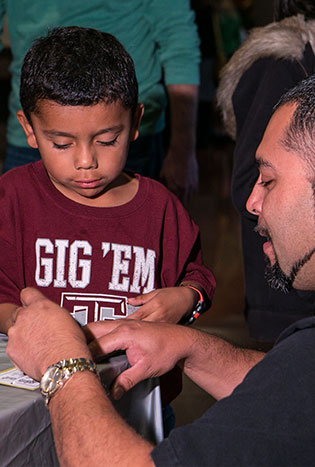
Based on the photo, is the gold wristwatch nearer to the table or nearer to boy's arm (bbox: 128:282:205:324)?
the table

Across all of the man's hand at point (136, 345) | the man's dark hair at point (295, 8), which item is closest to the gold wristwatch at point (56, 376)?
the man's hand at point (136, 345)

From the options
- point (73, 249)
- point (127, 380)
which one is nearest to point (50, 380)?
point (127, 380)

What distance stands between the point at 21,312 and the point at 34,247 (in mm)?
385

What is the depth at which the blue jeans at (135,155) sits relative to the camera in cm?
220

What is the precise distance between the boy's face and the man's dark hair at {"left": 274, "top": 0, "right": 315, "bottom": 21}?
0.92m

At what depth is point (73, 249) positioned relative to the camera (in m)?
1.47

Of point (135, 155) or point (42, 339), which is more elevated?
point (135, 155)

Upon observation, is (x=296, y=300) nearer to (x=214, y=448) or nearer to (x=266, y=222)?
(x=266, y=222)

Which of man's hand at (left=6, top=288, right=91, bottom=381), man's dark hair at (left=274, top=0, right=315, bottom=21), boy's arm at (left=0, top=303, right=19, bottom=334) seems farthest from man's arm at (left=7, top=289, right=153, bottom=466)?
man's dark hair at (left=274, top=0, right=315, bottom=21)

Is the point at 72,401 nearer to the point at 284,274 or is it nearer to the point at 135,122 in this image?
the point at 284,274

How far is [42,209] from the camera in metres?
1.49

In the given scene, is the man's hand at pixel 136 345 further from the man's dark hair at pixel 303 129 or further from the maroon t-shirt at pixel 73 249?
the man's dark hair at pixel 303 129

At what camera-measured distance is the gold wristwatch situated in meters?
0.96

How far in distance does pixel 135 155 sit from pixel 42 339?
126 cm
